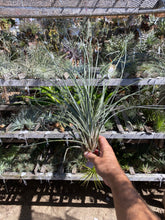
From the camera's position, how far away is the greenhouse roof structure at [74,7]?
1.21 meters

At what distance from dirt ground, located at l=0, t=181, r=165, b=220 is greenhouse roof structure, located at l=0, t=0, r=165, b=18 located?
6.16 feet

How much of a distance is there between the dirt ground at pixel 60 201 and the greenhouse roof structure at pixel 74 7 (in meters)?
1.88

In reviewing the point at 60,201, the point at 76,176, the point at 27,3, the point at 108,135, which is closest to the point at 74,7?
the point at 27,3

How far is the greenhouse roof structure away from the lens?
1.21 metres

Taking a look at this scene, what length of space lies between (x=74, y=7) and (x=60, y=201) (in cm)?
200

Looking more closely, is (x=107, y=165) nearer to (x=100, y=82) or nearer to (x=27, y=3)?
(x=100, y=82)

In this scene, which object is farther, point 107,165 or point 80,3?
point 80,3

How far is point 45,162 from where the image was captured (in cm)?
170

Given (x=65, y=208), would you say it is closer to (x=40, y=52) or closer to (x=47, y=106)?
(x=47, y=106)

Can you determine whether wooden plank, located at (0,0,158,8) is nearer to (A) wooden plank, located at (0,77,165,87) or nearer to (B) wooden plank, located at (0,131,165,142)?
(A) wooden plank, located at (0,77,165,87)

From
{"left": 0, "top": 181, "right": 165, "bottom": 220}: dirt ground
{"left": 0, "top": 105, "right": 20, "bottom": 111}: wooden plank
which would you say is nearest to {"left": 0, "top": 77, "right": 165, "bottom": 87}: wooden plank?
{"left": 0, "top": 105, "right": 20, "bottom": 111}: wooden plank

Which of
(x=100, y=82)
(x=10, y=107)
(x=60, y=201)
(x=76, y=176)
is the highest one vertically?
(x=100, y=82)

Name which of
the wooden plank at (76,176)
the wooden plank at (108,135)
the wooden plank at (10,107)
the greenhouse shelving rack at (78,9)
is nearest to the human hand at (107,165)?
the wooden plank at (108,135)

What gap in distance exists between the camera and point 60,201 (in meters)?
1.86
